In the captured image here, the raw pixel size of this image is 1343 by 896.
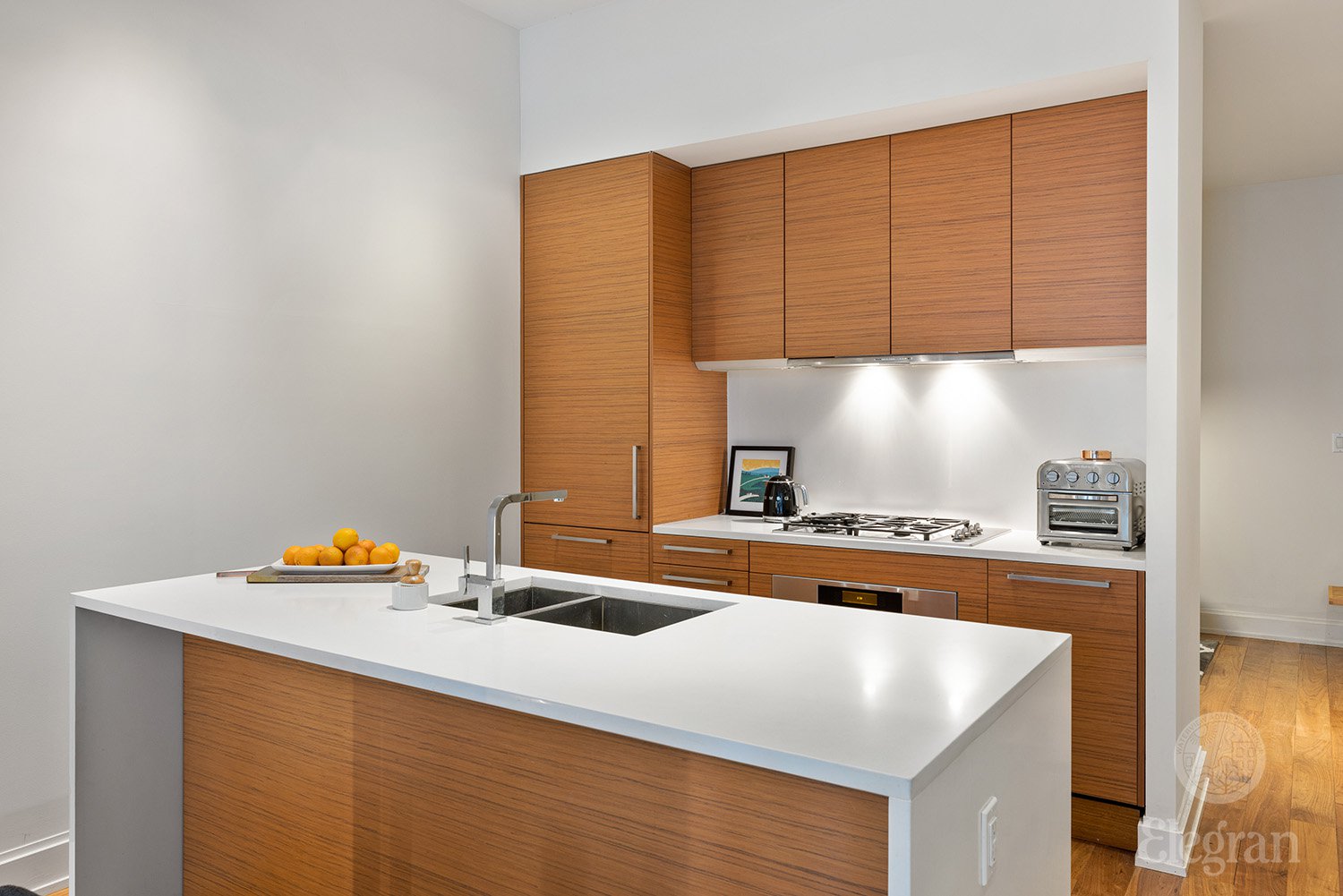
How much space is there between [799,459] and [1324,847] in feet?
7.66

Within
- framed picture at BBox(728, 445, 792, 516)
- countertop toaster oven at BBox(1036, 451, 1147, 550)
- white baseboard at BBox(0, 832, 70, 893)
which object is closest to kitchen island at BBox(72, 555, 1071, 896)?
white baseboard at BBox(0, 832, 70, 893)

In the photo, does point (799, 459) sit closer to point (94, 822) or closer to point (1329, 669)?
point (94, 822)

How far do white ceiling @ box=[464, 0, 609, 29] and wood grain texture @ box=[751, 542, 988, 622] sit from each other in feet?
8.30

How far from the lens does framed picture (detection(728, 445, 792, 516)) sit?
415 cm

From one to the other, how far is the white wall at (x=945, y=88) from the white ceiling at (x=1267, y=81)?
218 millimetres

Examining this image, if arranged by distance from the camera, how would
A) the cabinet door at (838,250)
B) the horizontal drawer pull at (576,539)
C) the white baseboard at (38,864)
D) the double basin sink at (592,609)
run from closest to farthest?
the double basin sink at (592,609), the white baseboard at (38,864), the cabinet door at (838,250), the horizontal drawer pull at (576,539)

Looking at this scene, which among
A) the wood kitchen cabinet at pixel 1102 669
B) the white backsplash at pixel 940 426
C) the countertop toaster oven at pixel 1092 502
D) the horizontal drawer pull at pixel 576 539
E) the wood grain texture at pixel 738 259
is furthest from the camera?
the horizontal drawer pull at pixel 576 539

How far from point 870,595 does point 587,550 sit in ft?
4.45

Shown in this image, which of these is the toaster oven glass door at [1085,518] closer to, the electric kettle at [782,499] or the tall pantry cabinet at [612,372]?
the electric kettle at [782,499]

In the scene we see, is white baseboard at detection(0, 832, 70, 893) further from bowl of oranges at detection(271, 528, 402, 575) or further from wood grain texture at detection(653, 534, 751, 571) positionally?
wood grain texture at detection(653, 534, 751, 571)

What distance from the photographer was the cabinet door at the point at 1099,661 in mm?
2828

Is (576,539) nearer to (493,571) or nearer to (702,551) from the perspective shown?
(702,551)

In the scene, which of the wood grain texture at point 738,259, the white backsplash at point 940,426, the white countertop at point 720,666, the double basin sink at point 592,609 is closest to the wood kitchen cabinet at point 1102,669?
the white backsplash at point 940,426

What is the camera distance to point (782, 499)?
3.94 metres
